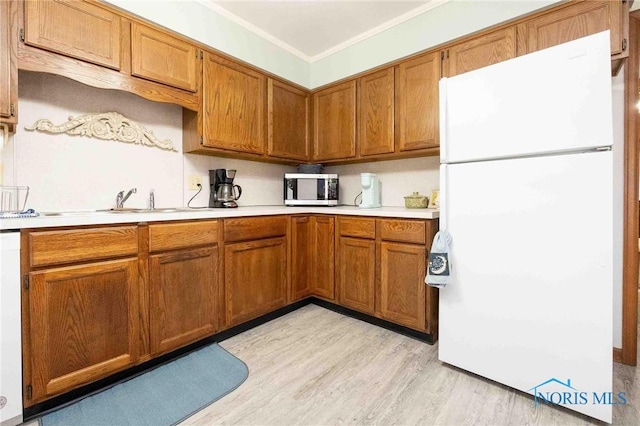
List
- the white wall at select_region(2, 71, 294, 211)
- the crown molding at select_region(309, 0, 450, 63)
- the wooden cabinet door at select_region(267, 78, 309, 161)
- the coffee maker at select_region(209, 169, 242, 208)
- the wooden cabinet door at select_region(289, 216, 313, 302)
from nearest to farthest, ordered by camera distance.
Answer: the white wall at select_region(2, 71, 294, 211), the crown molding at select_region(309, 0, 450, 63), the coffee maker at select_region(209, 169, 242, 208), the wooden cabinet door at select_region(289, 216, 313, 302), the wooden cabinet door at select_region(267, 78, 309, 161)

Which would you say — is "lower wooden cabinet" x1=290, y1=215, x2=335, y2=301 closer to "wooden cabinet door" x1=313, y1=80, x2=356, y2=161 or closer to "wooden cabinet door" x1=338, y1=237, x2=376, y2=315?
"wooden cabinet door" x1=338, y1=237, x2=376, y2=315

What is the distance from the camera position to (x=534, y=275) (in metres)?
1.41

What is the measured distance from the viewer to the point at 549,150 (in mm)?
1368

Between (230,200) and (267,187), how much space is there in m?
0.67

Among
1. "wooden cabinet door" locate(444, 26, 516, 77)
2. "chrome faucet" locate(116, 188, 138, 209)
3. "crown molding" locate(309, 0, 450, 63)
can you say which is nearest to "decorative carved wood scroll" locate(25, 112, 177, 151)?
"chrome faucet" locate(116, 188, 138, 209)

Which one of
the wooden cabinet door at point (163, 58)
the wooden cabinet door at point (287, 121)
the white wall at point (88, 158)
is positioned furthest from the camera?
the wooden cabinet door at point (287, 121)

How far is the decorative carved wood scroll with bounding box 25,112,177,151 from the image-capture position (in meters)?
1.77

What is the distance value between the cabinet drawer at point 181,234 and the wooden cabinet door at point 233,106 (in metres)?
0.72

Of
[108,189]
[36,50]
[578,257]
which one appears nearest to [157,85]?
[36,50]

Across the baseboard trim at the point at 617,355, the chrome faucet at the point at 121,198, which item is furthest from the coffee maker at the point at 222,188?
the baseboard trim at the point at 617,355

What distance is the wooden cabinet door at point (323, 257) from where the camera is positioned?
2.57 metres

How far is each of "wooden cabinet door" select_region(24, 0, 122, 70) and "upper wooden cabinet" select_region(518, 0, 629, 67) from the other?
257 centimetres

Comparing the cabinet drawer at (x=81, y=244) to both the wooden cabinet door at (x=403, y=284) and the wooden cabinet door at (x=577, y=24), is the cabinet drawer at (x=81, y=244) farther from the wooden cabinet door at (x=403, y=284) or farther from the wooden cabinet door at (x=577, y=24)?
the wooden cabinet door at (x=577, y=24)

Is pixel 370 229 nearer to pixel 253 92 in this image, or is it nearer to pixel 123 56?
pixel 253 92
